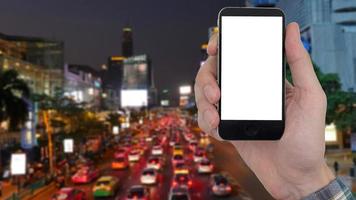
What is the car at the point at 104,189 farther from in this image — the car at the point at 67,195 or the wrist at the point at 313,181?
the wrist at the point at 313,181

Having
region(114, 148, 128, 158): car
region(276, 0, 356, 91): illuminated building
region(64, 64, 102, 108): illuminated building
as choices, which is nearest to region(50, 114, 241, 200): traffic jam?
region(114, 148, 128, 158): car

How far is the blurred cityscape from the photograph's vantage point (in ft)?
80.0

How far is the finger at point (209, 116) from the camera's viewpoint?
7.99ft

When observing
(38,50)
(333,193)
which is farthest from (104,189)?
(38,50)

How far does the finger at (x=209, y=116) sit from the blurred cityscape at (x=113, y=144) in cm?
139

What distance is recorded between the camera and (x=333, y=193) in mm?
2240

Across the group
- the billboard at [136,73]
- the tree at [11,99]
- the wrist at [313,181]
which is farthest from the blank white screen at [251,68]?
the billboard at [136,73]

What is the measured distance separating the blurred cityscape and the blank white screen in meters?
0.98

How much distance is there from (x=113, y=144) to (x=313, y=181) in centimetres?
6020

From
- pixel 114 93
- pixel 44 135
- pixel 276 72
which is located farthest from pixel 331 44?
pixel 114 93

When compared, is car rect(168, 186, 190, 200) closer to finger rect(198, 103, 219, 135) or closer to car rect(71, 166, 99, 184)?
car rect(71, 166, 99, 184)

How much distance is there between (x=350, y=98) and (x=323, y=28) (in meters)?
24.0

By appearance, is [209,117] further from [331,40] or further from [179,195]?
[331,40]

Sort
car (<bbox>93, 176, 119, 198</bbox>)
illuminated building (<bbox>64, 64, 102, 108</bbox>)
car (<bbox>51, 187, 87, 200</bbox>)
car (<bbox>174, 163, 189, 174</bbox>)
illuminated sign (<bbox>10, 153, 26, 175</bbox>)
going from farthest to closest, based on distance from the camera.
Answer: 1. illuminated building (<bbox>64, 64, 102, 108</bbox>)
2. car (<bbox>174, 163, 189, 174</bbox>)
3. illuminated sign (<bbox>10, 153, 26, 175</bbox>)
4. car (<bbox>93, 176, 119, 198</bbox>)
5. car (<bbox>51, 187, 87, 200</bbox>)
